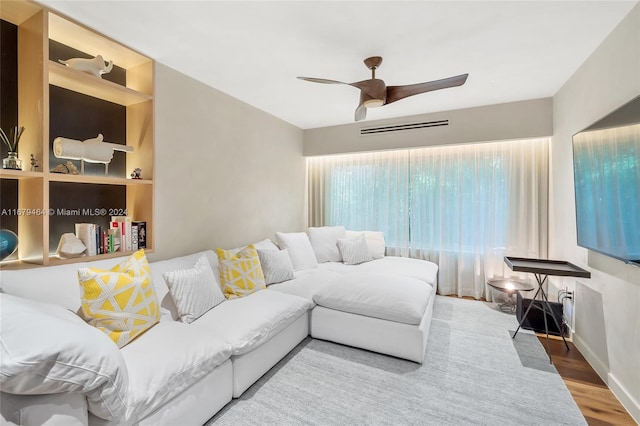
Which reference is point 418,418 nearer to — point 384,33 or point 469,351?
point 469,351

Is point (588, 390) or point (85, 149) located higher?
point (85, 149)

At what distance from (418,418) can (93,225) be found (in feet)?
8.77

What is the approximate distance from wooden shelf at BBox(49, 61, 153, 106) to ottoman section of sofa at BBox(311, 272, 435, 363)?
2434 millimetres

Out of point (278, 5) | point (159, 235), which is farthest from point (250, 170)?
point (278, 5)

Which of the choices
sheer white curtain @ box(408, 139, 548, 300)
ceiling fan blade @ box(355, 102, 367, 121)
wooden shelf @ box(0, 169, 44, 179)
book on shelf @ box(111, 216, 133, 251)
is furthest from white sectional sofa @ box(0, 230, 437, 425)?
ceiling fan blade @ box(355, 102, 367, 121)

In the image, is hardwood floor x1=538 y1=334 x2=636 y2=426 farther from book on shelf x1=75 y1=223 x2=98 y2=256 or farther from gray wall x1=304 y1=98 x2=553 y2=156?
book on shelf x1=75 y1=223 x2=98 y2=256

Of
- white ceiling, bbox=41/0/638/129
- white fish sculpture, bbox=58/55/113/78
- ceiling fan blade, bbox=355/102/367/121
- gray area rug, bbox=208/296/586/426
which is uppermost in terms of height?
white ceiling, bbox=41/0/638/129

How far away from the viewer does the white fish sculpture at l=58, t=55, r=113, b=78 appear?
7.08ft

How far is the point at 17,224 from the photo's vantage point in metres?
2.08

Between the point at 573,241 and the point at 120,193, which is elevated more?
the point at 120,193

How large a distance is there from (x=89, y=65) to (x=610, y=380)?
448cm

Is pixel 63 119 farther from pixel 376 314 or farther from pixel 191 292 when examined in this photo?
pixel 376 314

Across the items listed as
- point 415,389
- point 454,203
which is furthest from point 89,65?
point 454,203

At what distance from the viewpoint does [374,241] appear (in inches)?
178
